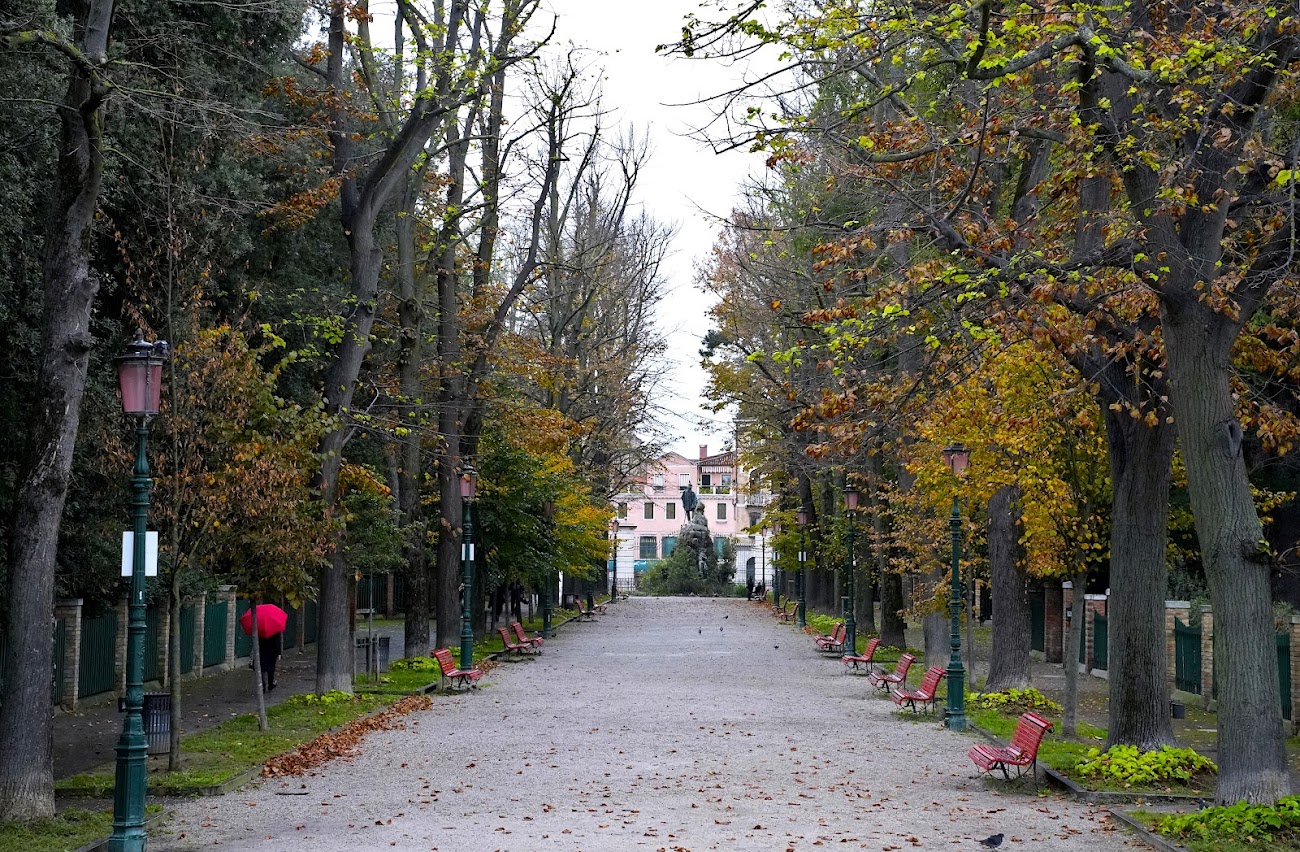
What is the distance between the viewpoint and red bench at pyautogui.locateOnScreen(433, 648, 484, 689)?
27625 mm

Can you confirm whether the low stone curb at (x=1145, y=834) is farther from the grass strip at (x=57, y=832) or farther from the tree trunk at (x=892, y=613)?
the tree trunk at (x=892, y=613)

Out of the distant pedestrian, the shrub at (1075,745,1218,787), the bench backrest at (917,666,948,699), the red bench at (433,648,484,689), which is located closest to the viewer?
the shrub at (1075,745,1218,787)

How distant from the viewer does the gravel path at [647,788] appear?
516 inches

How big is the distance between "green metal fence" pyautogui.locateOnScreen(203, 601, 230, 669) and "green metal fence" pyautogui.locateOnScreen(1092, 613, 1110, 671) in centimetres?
1888

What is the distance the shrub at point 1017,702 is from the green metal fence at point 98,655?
578 inches

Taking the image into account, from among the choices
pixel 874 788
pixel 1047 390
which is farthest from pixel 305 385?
pixel 874 788

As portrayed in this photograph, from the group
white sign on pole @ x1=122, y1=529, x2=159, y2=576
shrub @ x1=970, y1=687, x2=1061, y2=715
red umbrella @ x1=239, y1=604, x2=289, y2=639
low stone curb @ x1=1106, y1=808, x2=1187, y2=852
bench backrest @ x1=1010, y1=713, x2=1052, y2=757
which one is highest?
white sign on pole @ x1=122, y1=529, x2=159, y2=576

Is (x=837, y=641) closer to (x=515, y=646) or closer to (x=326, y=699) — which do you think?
(x=515, y=646)

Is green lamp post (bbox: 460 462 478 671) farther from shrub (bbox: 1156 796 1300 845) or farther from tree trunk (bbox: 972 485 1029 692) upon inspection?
shrub (bbox: 1156 796 1300 845)

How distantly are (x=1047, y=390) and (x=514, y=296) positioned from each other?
49.3 feet

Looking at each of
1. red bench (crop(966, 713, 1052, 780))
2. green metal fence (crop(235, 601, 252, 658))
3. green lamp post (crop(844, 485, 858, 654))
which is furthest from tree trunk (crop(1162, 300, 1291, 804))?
green metal fence (crop(235, 601, 252, 658))

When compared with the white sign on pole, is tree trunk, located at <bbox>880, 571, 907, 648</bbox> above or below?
below

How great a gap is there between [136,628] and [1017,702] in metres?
15.1

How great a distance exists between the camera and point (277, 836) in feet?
43.2
